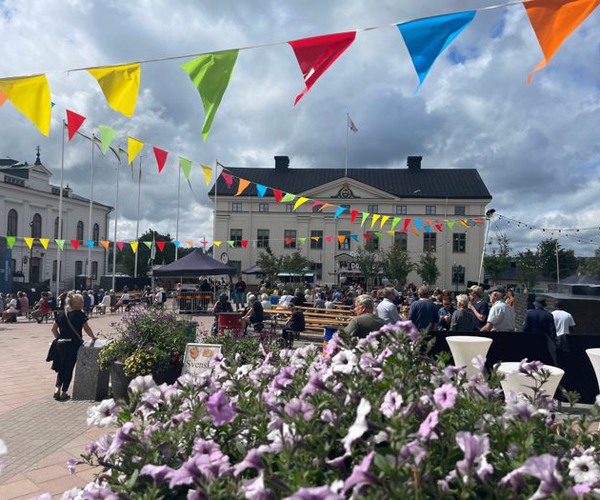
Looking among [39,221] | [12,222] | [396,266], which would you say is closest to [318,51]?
[396,266]

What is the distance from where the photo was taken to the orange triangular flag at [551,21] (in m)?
4.68

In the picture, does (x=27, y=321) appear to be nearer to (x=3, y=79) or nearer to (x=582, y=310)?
(x=3, y=79)

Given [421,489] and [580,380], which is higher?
[421,489]

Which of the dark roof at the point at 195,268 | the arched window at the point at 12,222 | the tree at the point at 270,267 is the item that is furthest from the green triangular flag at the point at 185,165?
the arched window at the point at 12,222

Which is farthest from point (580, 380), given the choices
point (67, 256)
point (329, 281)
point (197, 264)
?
point (67, 256)

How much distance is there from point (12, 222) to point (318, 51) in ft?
147

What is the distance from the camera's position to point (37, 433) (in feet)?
17.1

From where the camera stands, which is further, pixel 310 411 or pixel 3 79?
pixel 3 79

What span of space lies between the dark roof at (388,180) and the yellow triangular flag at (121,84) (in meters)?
45.1

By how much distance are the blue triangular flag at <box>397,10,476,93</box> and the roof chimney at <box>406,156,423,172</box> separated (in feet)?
173

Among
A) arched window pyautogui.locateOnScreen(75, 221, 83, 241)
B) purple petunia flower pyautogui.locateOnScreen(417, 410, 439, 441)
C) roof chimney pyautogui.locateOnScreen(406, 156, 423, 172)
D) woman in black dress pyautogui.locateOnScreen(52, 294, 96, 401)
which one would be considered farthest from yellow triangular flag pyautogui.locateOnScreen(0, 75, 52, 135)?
roof chimney pyautogui.locateOnScreen(406, 156, 423, 172)

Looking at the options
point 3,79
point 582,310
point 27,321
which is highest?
point 3,79

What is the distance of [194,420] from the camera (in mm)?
1911

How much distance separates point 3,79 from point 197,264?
36.8 ft
